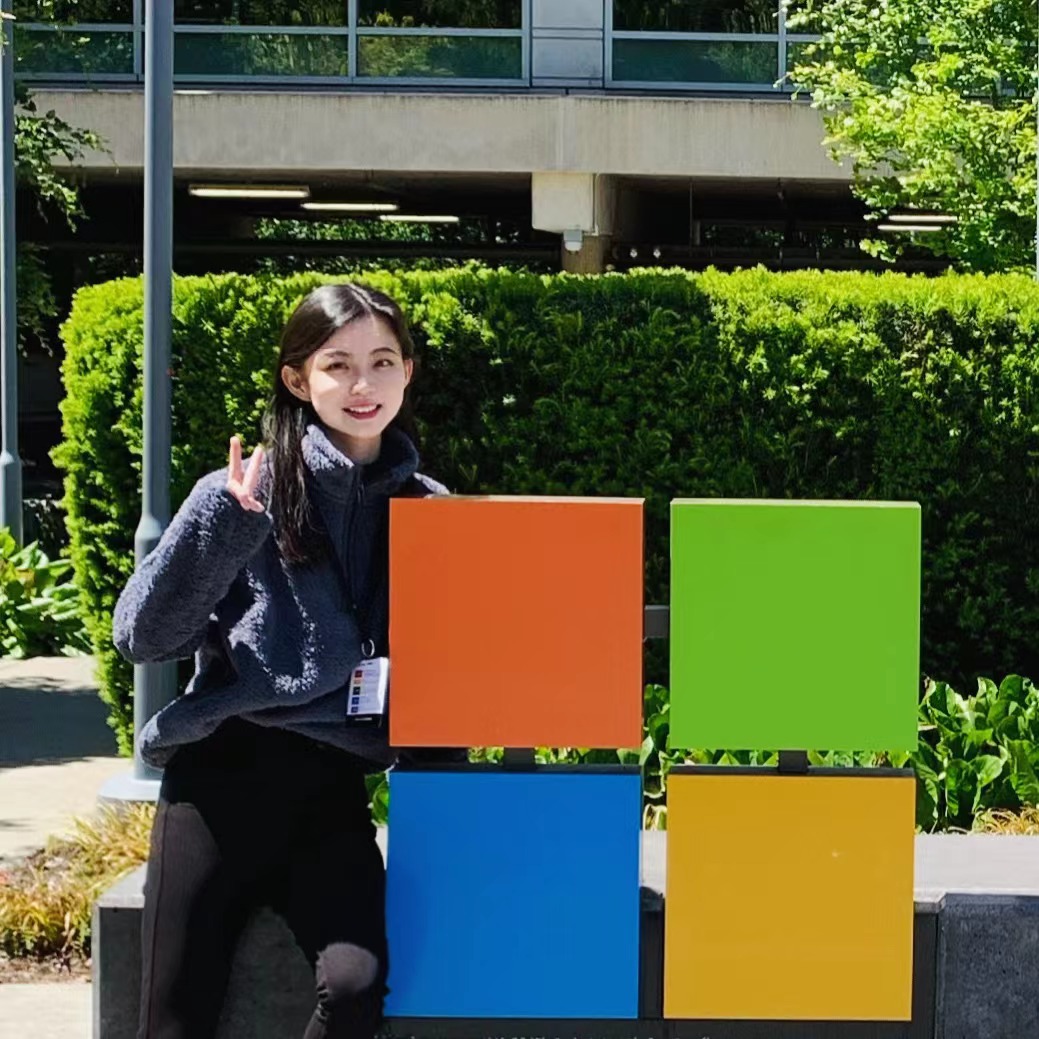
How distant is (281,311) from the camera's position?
7.35 metres

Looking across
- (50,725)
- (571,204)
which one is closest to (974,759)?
(50,725)

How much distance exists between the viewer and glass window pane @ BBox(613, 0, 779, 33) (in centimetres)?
2097

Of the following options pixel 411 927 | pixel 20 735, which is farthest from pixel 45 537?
pixel 411 927

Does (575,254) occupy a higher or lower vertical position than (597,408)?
higher

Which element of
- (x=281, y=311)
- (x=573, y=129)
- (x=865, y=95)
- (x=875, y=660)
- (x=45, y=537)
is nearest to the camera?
(x=875, y=660)

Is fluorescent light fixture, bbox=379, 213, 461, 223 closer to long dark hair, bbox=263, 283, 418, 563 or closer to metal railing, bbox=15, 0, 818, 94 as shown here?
metal railing, bbox=15, 0, 818, 94

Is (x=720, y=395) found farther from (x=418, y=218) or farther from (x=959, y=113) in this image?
(x=418, y=218)

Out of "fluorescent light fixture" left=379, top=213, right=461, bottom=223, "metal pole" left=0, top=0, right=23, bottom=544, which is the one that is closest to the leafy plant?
"metal pole" left=0, top=0, right=23, bottom=544

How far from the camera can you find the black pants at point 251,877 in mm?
3307

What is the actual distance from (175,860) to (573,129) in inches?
692

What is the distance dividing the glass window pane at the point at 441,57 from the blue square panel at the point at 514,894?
712 inches

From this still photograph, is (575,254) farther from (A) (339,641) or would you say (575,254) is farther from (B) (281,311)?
(A) (339,641)

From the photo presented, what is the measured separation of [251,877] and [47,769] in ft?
16.3

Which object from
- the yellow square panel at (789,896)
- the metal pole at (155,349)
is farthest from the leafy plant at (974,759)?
the metal pole at (155,349)
